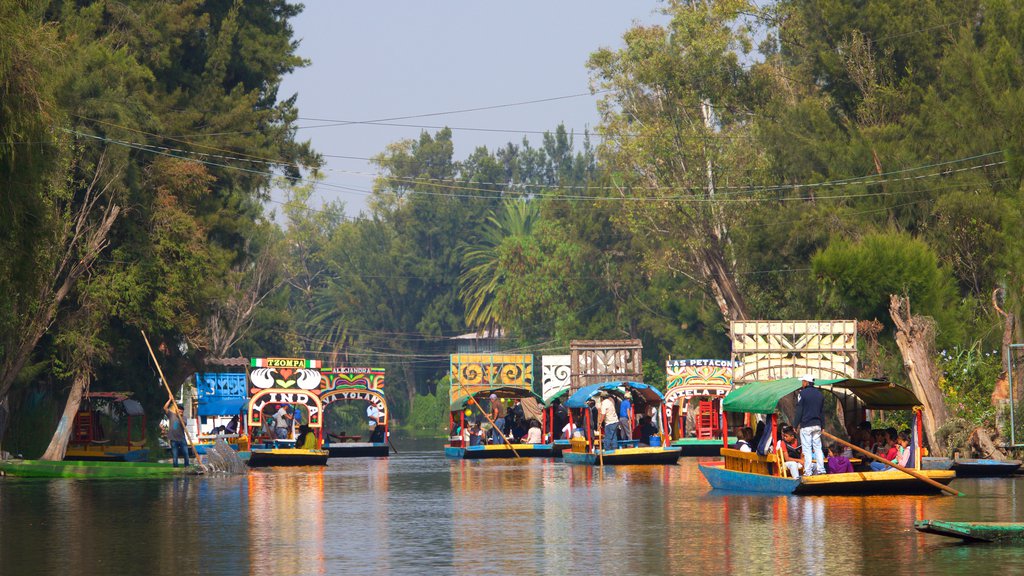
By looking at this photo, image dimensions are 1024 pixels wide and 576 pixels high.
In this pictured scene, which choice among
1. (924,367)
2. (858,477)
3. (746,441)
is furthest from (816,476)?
(924,367)

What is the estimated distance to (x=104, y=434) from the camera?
174ft

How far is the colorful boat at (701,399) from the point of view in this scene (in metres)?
51.1

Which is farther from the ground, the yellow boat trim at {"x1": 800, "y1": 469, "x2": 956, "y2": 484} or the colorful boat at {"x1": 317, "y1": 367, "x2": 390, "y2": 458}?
the colorful boat at {"x1": 317, "y1": 367, "x2": 390, "y2": 458}

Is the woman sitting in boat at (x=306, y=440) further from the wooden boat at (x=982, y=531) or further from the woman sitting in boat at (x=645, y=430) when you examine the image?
the wooden boat at (x=982, y=531)

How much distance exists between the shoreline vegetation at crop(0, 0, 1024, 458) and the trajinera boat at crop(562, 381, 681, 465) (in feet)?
23.1

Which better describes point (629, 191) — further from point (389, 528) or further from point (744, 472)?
point (389, 528)

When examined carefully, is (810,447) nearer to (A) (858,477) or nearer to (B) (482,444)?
(A) (858,477)

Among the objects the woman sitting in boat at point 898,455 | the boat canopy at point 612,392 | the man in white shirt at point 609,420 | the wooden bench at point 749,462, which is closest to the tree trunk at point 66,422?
the boat canopy at point 612,392

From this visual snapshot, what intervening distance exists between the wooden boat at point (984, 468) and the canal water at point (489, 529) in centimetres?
230

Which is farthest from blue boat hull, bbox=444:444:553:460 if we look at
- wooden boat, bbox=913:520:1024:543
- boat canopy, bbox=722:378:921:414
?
wooden boat, bbox=913:520:1024:543

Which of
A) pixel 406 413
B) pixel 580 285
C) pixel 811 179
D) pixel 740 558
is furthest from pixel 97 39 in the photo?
pixel 406 413

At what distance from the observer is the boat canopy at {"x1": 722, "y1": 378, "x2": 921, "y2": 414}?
2692 centimetres

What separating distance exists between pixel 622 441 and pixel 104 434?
65.2 feet

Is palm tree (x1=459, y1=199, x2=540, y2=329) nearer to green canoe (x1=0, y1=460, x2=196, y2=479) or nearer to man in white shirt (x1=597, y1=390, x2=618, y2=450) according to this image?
man in white shirt (x1=597, y1=390, x2=618, y2=450)
